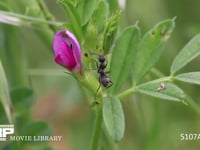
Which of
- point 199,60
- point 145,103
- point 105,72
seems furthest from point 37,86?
point 105,72

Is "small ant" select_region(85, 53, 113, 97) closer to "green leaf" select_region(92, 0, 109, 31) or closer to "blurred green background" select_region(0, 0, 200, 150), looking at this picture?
"green leaf" select_region(92, 0, 109, 31)

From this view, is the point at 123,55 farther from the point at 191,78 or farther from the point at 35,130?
the point at 35,130

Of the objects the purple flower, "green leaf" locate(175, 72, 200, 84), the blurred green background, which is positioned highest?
the blurred green background

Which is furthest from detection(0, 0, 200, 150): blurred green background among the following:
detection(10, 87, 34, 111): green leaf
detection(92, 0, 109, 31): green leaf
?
detection(92, 0, 109, 31): green leaf

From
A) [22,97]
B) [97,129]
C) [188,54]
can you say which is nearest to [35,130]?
[22,97]

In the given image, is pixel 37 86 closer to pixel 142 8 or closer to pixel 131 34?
pixel 142 8

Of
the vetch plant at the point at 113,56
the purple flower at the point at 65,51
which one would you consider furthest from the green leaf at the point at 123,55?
the purple flower at the point at 65,51
